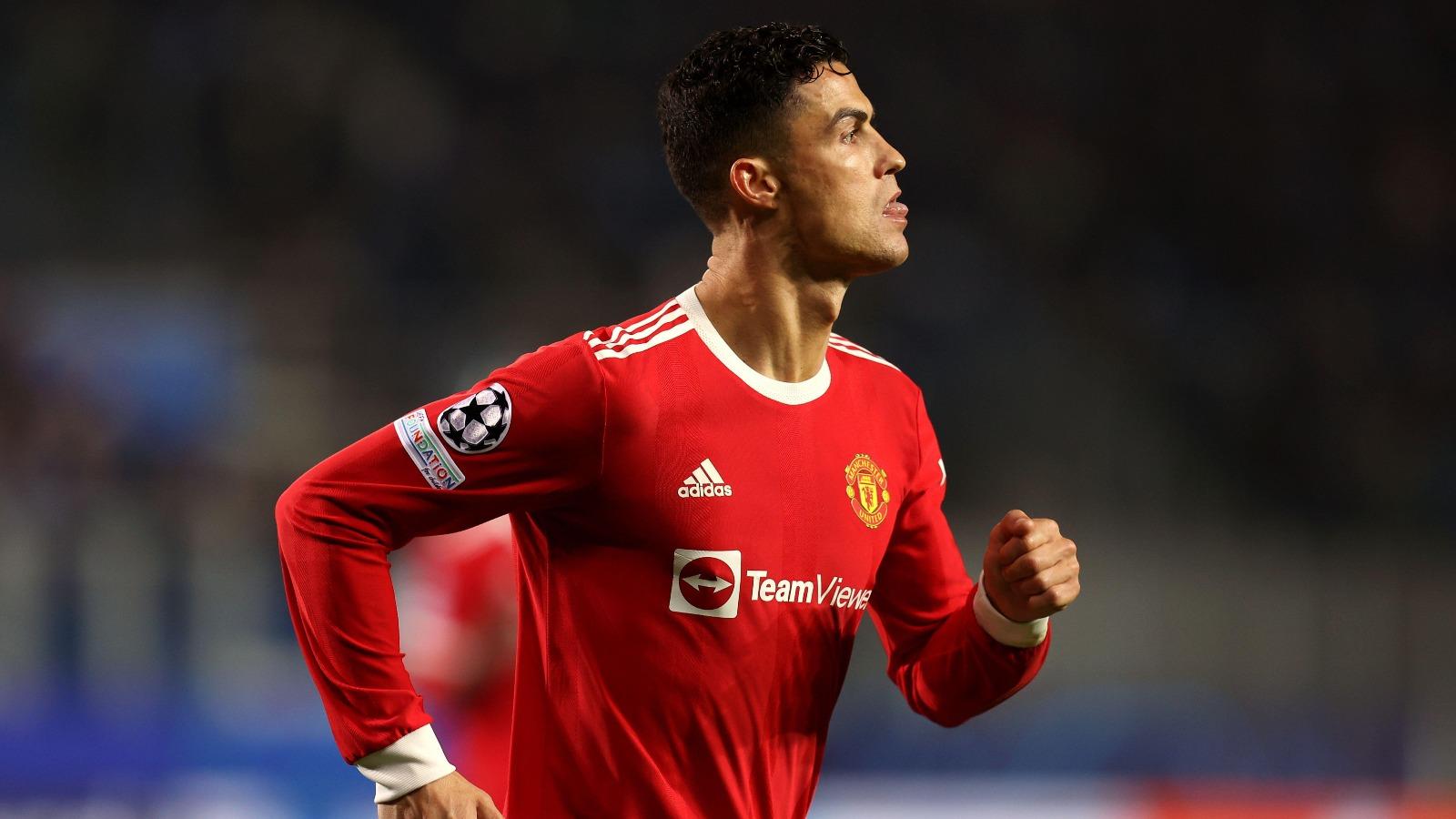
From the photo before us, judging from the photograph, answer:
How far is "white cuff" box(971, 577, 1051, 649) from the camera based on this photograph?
2.46 m

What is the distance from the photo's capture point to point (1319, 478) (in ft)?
24.3

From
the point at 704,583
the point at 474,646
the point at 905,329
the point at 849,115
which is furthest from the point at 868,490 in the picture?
the point at 905,329

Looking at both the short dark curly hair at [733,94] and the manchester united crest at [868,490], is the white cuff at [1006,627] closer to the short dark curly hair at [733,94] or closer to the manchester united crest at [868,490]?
the manchester united crest at [868,490]

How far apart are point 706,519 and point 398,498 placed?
482 mm

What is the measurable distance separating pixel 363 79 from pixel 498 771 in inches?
240

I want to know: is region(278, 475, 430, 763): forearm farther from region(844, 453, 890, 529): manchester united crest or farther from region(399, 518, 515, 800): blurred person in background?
region(399, 518, 515, 800): blurred person in background

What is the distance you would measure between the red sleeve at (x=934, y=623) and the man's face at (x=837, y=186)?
0.39m

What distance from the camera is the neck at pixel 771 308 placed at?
2.44 meters

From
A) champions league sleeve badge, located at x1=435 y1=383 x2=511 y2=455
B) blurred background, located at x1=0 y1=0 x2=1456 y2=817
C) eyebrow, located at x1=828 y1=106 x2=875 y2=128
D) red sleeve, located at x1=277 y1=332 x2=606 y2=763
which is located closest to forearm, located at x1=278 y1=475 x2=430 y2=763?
red sleeve, located at x1=277 y1=332 x2=606 y2=763

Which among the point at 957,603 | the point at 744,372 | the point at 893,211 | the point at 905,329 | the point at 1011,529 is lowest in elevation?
the point at 957,603

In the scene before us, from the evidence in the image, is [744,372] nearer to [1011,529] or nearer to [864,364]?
[864,364]

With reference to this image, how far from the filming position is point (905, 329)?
8.18 meters

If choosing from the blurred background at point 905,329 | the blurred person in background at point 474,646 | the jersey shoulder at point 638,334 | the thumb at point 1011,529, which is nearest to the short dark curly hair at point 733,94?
the jersey shoulder at point 638,334

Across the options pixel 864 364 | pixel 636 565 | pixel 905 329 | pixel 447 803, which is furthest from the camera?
pixel 905 329
